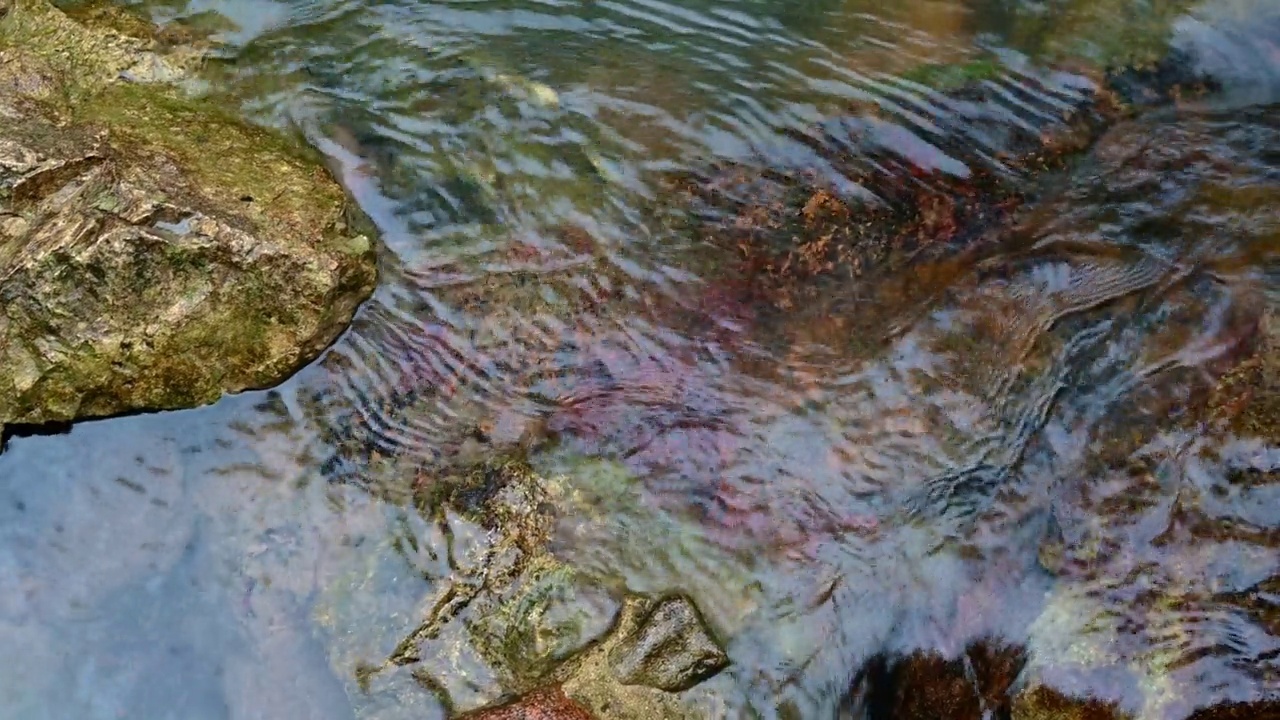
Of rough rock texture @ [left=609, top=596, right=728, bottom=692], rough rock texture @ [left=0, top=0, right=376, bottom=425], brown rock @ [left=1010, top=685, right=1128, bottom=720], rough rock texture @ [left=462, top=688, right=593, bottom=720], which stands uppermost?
rough rock texture @ [left=0, top=0, right=376, bottom=425]

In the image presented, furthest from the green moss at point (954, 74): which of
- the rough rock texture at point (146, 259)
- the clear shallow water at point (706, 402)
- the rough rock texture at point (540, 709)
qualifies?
the rough rock texture at point (540, 709)

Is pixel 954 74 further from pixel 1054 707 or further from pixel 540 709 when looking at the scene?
pixel 540 709

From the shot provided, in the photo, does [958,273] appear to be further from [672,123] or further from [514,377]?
[514,377]

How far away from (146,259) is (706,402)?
2980 mm

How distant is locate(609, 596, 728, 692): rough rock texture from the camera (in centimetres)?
443

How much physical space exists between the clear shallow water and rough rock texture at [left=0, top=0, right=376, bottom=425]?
24 centimetres

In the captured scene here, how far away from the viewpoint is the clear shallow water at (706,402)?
457 centimetres

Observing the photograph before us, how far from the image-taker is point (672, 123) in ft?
19.2

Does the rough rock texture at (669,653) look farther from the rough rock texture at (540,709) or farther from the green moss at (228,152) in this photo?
the green moss at (228,152)

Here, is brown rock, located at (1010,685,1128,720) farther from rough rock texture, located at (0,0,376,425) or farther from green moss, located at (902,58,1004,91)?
rough rock texture, located at (0,0,376,425)

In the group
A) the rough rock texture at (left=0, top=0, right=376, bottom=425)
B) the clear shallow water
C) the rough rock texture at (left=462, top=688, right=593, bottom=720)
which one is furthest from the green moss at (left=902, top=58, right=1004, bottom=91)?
the rough rock texture at (left=462, top=688, right=593, bottom=720)

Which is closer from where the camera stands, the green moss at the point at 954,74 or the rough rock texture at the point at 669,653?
the rough rock texture at the point at 669,653

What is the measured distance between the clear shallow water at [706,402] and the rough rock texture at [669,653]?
120mm

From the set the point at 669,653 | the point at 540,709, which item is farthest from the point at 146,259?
the point at 669,653
